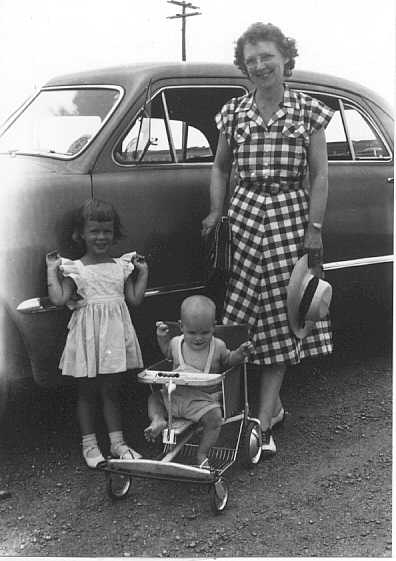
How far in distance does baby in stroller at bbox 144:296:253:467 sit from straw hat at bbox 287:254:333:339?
363 millimetres

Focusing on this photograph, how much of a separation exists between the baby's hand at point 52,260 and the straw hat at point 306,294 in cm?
107

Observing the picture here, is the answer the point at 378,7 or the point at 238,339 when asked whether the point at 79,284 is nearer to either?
the point at 238,339

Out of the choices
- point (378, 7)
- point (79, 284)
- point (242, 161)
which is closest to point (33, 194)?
point (79, 284)

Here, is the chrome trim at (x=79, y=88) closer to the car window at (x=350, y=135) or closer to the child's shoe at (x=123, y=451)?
the car window at (x=350, y=135)

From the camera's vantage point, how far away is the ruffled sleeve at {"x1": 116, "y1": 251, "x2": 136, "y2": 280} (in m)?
3.32

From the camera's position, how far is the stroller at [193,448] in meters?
2.91

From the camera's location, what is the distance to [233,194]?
11.7ft

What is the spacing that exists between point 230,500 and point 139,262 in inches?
45.0

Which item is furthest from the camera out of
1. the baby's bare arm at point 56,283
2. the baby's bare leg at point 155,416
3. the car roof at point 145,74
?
the car roof at point 145,74

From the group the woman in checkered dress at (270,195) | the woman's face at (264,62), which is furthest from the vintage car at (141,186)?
the woman's face at (264,62)

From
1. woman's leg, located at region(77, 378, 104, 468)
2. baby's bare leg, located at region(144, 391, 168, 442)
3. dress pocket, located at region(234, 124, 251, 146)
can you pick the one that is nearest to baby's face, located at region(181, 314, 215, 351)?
baby's bare leg, located at region(144, 391, 168, 442)

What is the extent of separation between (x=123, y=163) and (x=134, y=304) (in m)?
0.70

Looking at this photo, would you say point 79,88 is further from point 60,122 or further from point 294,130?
point 294,130

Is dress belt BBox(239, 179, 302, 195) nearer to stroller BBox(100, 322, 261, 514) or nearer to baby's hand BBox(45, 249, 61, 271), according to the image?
stroller BBox(100, 322, 261, 514)
